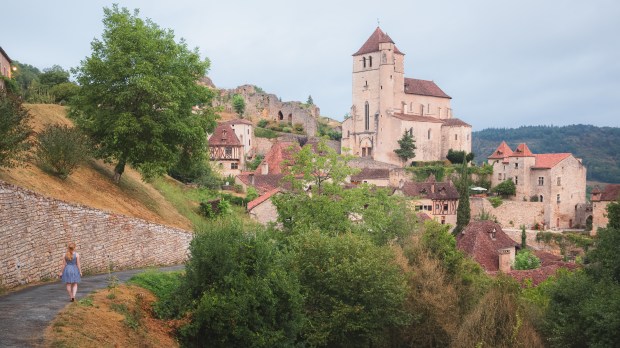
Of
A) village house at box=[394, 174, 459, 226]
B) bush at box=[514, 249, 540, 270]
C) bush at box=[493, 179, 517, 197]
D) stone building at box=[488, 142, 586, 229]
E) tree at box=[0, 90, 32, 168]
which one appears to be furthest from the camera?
bush at box=[493, 179, 517, 197]

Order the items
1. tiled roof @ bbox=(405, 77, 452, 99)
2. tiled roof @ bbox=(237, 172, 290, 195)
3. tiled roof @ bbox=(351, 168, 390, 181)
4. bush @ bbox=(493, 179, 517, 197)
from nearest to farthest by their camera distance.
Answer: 1. tiled roof @ bbox=(237, 172, 290, 195)
2. bush @ bbox=(493, 179, 517, 197)
3. tiled roof @ bbox=(351, 168, 390, 181)
4. tiled roof @ bbox=(405, 77, 452, 99)

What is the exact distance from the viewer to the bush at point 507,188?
72062 mm

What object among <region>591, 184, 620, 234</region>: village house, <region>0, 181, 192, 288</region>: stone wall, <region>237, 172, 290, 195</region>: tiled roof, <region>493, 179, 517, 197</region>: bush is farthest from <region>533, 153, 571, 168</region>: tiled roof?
<region>0, 181, 192, 288</region>: stone wall

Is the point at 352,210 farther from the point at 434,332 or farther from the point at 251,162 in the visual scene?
the point at 251,162

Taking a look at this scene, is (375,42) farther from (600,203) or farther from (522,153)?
(600,203)

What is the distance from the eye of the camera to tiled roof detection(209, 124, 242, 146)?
71.8m

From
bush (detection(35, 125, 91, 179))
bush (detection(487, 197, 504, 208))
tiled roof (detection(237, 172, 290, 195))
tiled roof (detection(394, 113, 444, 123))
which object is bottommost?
bush (detection(487, 197, 504, 208))

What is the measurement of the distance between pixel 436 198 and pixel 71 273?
54.4m

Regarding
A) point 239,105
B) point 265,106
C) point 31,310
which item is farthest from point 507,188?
point 31,310

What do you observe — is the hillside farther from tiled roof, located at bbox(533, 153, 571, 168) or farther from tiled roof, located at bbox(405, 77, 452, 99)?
tiled roof, located at bbox(405, 77, 452, 99)

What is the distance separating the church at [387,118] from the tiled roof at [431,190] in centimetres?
1564

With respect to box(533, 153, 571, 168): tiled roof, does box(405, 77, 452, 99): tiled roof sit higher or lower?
higher

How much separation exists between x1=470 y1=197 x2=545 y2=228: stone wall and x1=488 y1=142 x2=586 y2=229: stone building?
78 centimetres

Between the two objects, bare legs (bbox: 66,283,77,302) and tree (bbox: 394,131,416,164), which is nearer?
bare legs (bbox: 66,283,77,302)
